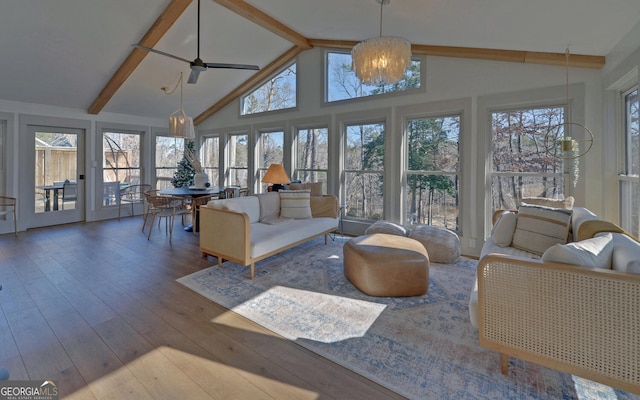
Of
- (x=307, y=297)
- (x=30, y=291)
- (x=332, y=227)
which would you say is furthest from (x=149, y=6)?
(x=307, y=297)

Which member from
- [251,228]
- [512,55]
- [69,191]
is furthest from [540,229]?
[69,191]

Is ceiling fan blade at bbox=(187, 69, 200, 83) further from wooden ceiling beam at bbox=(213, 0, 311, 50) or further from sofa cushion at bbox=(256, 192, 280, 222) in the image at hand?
sofa cushion at bbox=(256, 192, 280, 222)

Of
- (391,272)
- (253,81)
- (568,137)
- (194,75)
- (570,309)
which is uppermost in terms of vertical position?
(253,81)

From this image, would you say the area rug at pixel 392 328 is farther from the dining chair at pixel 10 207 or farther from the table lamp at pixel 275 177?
the dining chair at pixel 10 207

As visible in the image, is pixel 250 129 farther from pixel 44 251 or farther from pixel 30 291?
pixel 30 291

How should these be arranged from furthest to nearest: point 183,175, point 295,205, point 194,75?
1. point 183,175
2. point 295,205
3. point 194,75

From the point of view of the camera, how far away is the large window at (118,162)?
670 cm

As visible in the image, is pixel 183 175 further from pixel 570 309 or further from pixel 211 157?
pixel 570 309

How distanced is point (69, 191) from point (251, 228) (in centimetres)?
498

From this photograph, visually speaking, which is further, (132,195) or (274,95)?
(132,195)

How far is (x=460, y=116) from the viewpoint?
4.32 m

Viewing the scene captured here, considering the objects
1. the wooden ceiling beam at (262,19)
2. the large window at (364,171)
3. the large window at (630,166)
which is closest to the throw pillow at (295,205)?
the large window at (364,171)

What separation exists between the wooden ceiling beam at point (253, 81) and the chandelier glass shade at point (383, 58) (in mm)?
3444

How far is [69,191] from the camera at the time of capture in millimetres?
6164
